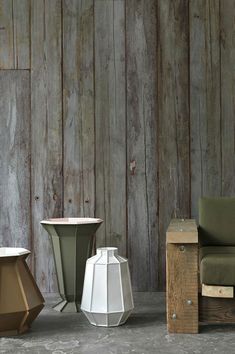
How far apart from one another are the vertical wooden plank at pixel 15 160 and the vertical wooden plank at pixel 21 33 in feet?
0.25

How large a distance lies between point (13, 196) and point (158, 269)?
1.14m

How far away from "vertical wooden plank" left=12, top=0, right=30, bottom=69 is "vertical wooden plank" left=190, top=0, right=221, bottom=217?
114cm

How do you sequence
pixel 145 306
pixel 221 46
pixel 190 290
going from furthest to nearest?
1. pixel 221 46
2. pixel 145 306
3. pixel 190 290

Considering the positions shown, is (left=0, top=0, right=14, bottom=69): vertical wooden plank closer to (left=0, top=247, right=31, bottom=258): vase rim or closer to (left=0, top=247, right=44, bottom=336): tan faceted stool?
(left=0, top=247, right=31, bottom=258): vase rim

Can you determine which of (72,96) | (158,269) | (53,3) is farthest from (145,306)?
(53,3)

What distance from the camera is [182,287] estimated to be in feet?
9.28

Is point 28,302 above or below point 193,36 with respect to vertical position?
below

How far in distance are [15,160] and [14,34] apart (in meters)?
0.88

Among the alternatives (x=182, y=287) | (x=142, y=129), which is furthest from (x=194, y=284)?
(x=142, y=129)

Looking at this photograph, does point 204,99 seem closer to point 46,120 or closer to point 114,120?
point 114,120

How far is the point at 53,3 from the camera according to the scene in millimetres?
3797

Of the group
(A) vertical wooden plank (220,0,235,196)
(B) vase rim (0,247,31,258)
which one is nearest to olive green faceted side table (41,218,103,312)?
(B) vase rim (0,247,31,258)

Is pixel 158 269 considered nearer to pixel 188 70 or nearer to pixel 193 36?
pixel 188 70

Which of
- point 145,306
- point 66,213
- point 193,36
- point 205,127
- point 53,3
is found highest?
point 53,3
